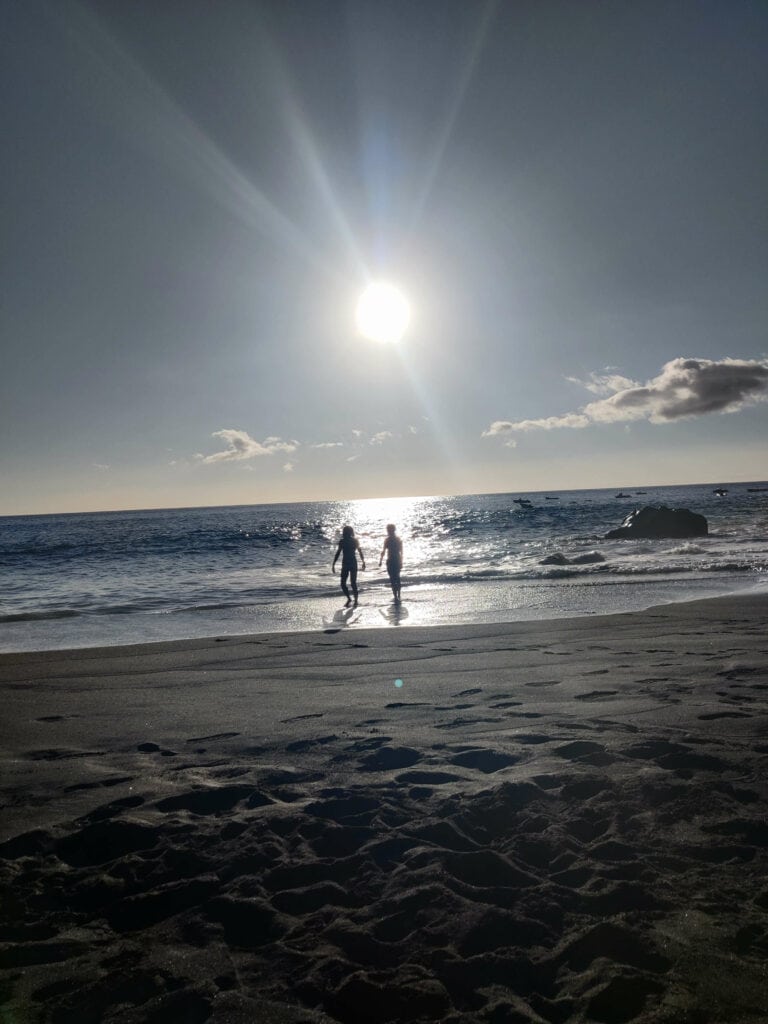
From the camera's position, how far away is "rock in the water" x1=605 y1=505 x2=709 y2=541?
115ft

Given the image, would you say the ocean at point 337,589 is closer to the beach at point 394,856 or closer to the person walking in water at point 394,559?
the person walking in water at point 394,559

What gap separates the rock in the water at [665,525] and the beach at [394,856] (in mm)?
30621

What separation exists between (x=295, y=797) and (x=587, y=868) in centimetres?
186

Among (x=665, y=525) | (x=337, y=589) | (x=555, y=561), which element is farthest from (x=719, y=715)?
(x=665, y=525)

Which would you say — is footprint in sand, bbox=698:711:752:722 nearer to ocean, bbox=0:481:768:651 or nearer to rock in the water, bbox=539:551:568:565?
ocean, bbox=0:481:768:651

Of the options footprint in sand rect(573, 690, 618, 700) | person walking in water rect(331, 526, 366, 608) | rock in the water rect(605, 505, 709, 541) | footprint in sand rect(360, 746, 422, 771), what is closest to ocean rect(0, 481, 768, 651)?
person walking in water rect(331, 526, 366, 608)

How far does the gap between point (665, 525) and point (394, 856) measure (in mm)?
35189

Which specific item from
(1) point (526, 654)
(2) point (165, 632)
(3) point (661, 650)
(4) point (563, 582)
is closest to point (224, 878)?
(1) point (526, 654)

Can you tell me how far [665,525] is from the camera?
115ft

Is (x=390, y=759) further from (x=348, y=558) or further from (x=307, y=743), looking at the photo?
(x=348, y=558)

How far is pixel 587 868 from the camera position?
3225 millimetres

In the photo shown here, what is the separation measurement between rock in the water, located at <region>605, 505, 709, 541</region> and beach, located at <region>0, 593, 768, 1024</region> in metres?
30.6

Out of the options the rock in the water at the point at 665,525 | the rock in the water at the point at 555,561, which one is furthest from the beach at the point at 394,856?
the rock in the water at the point at 665,525

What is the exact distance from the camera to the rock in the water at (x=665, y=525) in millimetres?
34938
